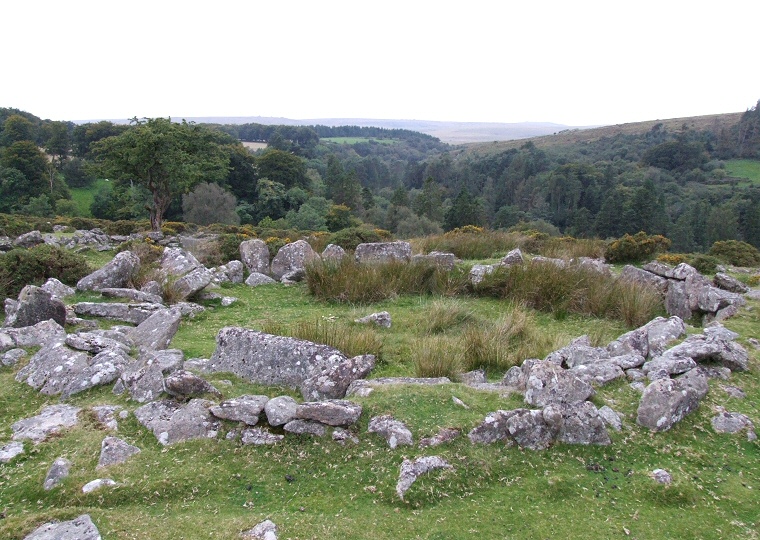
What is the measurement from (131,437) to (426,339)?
387cm

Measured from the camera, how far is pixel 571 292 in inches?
399

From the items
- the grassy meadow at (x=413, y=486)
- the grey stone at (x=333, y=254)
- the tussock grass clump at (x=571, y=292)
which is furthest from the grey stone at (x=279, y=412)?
the grey stone at (x=333, y=254)

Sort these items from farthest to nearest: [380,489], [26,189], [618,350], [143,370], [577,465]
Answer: [26,189]
[618,350]
[143,370]
[577,465]
[380,489]

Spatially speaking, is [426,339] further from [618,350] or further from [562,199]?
[562,199]

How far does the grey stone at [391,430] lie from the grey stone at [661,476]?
2.04 metres

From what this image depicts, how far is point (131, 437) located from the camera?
184 inches

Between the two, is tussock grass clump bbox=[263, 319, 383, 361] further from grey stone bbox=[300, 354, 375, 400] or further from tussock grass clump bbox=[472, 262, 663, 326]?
tussock grass clump bbox=[472, 262, 663, 326]

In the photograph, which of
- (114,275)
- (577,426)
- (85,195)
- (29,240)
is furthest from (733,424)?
(85,195)

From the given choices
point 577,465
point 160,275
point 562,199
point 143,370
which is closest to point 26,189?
point 160,275

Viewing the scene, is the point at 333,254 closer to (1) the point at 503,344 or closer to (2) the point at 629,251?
(1) the point at 503,344

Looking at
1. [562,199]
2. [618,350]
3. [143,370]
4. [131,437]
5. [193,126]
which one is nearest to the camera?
[131,437]

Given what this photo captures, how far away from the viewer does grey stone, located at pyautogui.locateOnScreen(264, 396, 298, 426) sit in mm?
4660

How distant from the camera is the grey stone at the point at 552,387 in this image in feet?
16.2

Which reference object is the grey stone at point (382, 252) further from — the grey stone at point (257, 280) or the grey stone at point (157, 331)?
the grey stone at point (157, 331)
